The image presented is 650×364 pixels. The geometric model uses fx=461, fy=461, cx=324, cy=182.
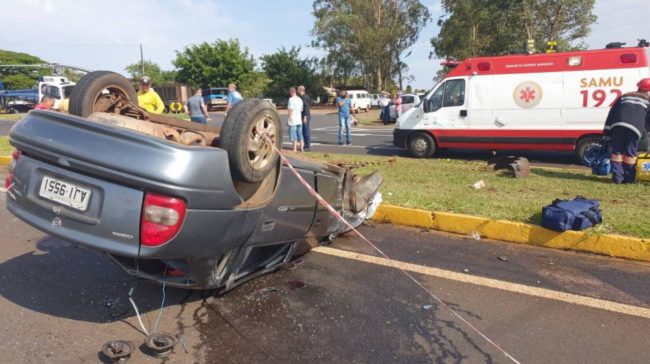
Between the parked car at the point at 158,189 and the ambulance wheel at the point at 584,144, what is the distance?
329 inches

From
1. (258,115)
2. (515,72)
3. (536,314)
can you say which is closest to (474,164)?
(515,72)

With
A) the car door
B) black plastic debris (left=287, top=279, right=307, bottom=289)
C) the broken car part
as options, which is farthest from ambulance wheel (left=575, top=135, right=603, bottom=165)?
black plastic debris (left=287, top=279, right=307, bottom=289)

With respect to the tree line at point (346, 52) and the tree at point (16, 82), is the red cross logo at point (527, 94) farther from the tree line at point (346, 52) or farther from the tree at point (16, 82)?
the tree at point (16, 82)

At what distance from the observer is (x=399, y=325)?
304 cm

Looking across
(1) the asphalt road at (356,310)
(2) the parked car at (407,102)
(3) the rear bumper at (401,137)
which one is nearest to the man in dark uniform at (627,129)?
(1) the asphalt road at (356,310)

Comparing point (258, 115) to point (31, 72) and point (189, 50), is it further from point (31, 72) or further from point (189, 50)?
point (31, 72)

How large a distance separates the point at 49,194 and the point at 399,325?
7.43ft

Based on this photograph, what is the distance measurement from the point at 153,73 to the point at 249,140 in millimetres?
77290

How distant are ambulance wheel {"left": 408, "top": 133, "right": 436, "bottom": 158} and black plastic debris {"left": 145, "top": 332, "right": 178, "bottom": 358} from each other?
9.22 meters

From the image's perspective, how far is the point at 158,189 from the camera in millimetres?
2314

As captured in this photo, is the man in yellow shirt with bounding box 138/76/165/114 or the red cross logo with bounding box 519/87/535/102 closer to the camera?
the man in yellow shirt with bounding box 138/76/165/114

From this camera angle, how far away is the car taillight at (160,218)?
2.35 m

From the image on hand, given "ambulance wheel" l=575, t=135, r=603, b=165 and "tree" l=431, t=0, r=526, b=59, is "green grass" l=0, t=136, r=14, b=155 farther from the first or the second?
"tree" l=431, t=0, r=526, b=59

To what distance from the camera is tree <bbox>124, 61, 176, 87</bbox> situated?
228 feet
